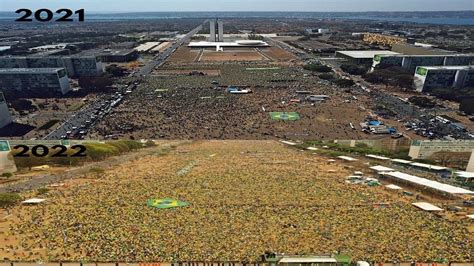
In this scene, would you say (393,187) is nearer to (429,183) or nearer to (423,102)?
(429,183)

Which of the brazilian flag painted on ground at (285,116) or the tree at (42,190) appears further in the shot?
the brazilian flag painted on ground at (285,116)

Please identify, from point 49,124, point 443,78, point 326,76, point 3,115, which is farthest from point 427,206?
point 326,76

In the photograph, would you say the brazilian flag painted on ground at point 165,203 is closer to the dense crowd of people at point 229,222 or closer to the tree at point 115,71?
the dense crowd of people at point 229,222

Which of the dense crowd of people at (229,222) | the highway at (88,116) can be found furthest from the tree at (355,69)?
the dense crowd of people at (229,222)

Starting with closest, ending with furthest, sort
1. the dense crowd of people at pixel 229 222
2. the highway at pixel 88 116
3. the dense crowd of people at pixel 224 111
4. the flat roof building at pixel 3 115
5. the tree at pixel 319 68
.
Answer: the dense crowd of people at pixel 229 222
the highway at pixel 88 116
the dense crowd of people at pixel 224 111
the flat roof building at pixel 3 115
the tree at pixel 319 68

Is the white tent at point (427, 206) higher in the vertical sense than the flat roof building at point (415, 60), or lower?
lower

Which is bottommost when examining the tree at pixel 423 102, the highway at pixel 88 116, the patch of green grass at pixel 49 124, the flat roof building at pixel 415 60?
the patch of green grass at pixel 49 124

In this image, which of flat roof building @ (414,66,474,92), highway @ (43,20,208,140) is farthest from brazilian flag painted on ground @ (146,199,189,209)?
flat roof building @ (414,66,474,92)
